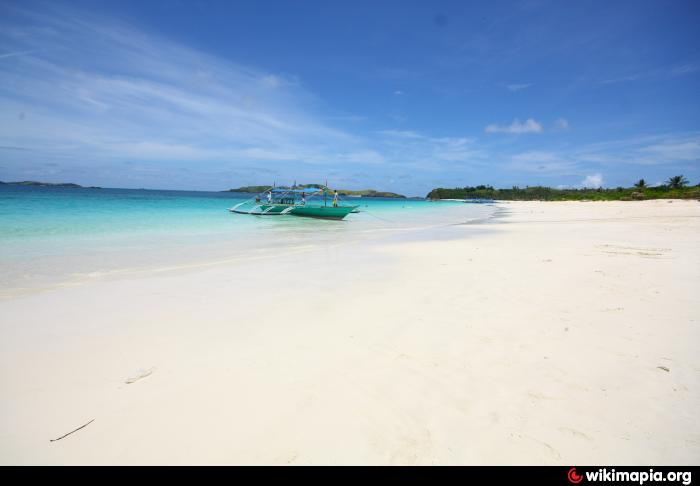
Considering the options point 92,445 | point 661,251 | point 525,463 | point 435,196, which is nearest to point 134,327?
point 92,445

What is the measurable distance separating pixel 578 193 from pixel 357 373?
372 ft

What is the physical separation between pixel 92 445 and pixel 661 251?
524 inches

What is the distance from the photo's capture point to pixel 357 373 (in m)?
3.36

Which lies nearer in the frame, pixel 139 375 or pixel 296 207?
pixel 139 375

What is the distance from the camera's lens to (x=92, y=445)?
7.83 ft

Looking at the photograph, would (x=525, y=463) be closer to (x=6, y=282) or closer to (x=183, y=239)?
(x=6, y=282)

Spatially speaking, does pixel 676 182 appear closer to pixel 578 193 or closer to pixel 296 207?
pixel 578 193

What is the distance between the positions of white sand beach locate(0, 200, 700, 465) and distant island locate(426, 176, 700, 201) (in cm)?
6091

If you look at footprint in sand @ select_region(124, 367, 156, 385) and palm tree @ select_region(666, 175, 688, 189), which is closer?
footprint in sand @ select_region(124, 367, 156, 385)

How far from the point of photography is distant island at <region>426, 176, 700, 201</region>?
53.1 meters
